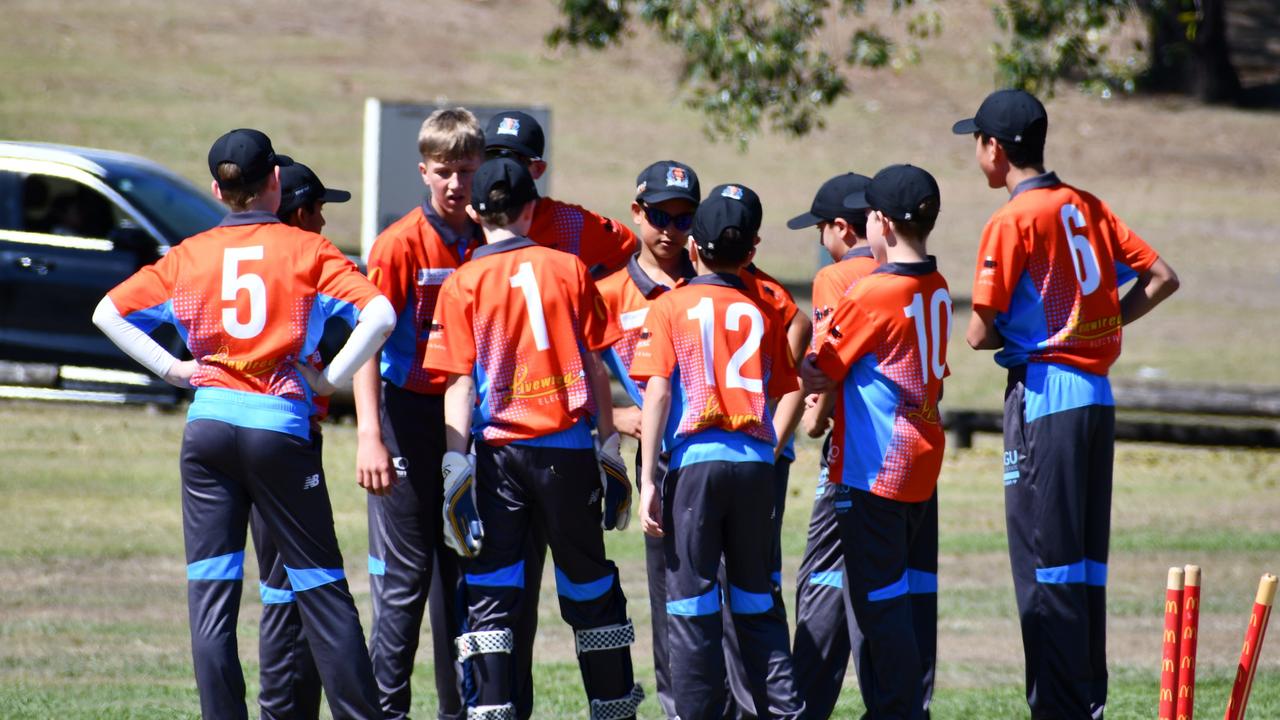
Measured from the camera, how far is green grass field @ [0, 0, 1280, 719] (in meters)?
8.59

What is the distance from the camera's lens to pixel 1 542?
417 inches

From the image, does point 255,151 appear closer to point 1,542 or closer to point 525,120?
point 525,120

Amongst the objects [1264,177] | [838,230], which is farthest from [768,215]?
[838,230]

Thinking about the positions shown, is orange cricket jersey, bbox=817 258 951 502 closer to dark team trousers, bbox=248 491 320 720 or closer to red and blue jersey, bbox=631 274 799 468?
red and blue jersey, bbox=631 274 799 468

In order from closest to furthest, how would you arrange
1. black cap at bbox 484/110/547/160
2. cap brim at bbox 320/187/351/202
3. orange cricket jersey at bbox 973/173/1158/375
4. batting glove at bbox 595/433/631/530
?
batting glove at bbox 595/433/631/530
orange cricket jersey at bbox 973/173/1158/375
black cap at bbox 484/110/547/160
cap brim at bbox 320/187/351/202

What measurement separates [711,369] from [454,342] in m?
0.91

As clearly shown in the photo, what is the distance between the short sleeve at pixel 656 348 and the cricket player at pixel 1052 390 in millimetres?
1185

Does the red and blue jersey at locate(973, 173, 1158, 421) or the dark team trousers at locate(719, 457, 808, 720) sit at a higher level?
the red and blue jersey at locate(973, 173, 1158, 421)

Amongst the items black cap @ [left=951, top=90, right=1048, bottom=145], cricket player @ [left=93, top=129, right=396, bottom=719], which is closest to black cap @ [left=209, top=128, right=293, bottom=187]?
cricket player @ [left=93, top=129, right=396, bottom=719]

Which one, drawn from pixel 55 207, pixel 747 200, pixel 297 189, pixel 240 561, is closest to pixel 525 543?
pixel 240 561

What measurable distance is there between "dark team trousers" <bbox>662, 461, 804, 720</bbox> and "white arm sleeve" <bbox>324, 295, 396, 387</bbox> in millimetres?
1154

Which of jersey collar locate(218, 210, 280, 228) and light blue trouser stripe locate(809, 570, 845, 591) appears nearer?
jersey collar locate(218, 210, 280, 228)

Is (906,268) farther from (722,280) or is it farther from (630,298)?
(630,298)

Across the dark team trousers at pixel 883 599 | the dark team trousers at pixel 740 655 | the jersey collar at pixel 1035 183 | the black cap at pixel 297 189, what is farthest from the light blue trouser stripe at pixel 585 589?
the jersey collar at pixel 1035 183
